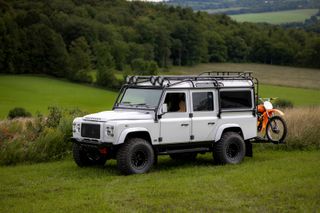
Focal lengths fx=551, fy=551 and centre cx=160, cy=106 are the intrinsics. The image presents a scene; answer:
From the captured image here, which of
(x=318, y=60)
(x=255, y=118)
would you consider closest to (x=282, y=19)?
(x=318, y=60)

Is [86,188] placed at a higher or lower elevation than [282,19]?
lower

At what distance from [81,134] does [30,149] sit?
2.70 metres

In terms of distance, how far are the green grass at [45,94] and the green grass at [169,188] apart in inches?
1967

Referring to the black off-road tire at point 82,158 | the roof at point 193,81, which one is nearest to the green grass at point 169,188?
the black off-road tire at point 82,158

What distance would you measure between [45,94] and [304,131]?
5937 centimetres

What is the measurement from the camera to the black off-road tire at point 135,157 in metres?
12.3

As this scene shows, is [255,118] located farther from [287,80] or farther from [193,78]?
[287,80]

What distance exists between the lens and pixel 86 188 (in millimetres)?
10961

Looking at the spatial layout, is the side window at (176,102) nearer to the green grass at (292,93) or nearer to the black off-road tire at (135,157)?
the black off-road tire at (135,157)

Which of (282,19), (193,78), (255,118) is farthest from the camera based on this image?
(282,19)

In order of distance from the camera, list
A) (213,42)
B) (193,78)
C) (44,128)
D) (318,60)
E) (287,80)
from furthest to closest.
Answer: (213,42) < (318,60) < (287,80) < (44,128) < (193,78)

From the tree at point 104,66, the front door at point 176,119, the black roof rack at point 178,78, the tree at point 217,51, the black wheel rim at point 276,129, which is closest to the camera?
the front door at point 176,119

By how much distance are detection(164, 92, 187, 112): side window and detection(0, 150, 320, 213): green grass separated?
1475 millimetres

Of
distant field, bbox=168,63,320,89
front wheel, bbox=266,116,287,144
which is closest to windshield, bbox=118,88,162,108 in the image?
front wheel, bbox=266,116,287,144
